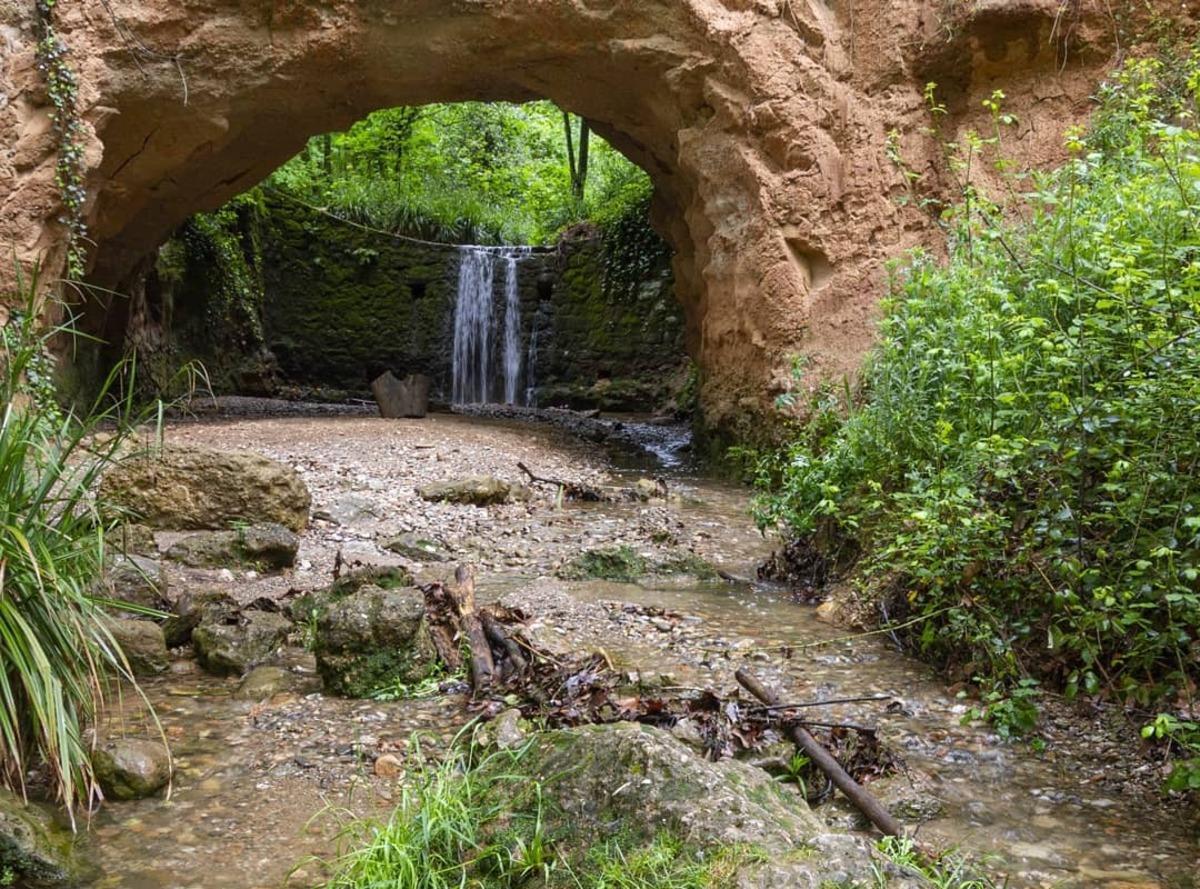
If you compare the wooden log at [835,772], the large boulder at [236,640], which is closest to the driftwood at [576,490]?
the large boulder at [236,640]

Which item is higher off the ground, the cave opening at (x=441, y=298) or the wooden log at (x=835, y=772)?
the cave opening at (x=441, y=298)

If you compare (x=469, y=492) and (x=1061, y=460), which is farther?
(x=469, y=492)

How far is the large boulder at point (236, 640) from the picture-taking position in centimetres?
361

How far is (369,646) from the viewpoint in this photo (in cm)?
347

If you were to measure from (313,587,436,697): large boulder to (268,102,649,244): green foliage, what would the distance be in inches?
509

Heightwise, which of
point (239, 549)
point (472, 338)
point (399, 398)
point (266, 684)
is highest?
point (472, 338)

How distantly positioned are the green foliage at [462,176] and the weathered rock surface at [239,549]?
11535 mm

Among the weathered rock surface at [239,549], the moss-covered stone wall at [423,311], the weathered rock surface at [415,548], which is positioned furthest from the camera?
the moss-covered stone wall at [423,311]

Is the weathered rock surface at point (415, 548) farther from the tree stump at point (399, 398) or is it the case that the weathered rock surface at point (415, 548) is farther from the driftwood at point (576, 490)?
the tree stump at point (399, 398)

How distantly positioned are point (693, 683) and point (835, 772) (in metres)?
0.98

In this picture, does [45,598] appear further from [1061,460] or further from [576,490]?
[576,490]

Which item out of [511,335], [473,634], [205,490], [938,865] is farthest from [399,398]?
[938,865]

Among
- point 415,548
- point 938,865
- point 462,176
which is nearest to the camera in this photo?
point 938,865

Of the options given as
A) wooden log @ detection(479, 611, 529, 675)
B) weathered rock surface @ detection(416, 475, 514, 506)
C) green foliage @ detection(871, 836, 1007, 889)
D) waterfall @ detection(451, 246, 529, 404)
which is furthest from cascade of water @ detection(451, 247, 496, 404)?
green foliage @ detection(871, 836, 1007, 889)
